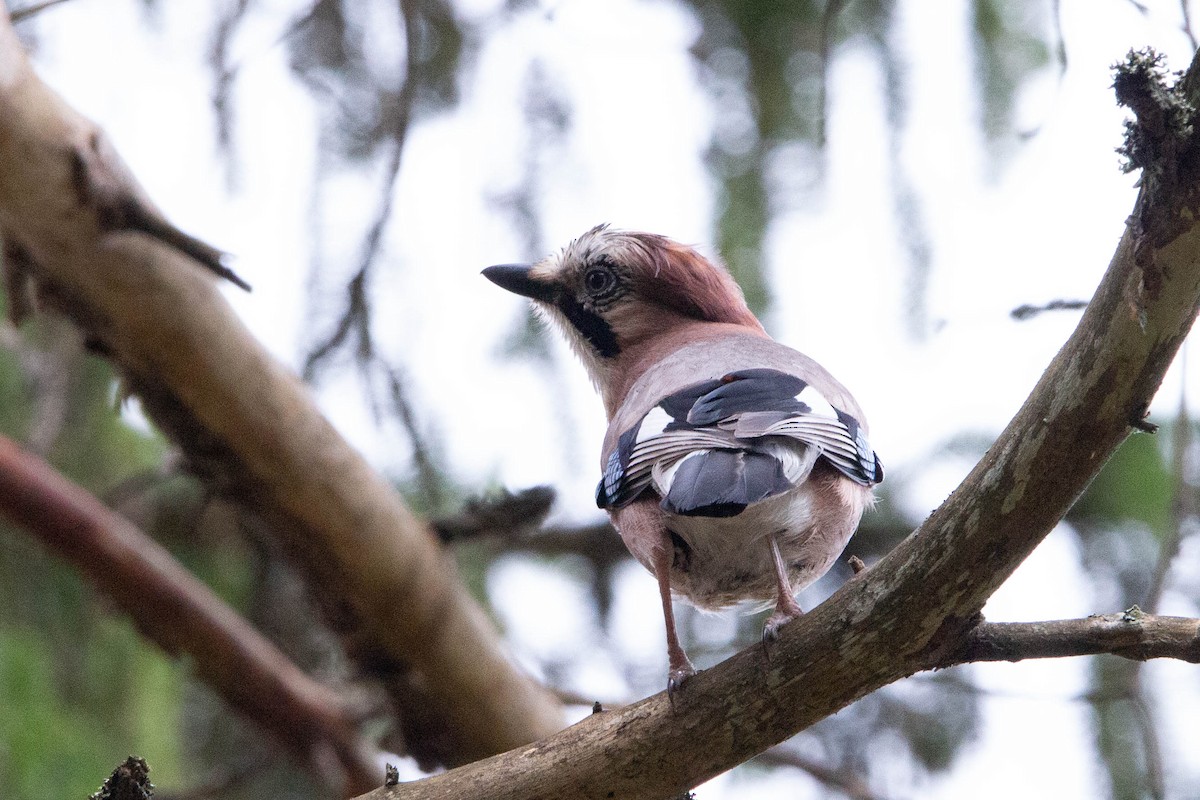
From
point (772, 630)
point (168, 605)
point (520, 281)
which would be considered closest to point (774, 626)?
point (772, 630)

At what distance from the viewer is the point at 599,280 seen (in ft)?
15.7

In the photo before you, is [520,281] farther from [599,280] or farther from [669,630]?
[669,630]

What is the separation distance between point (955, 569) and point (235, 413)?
326cm

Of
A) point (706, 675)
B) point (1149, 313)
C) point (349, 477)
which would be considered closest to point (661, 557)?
point (706, 675)

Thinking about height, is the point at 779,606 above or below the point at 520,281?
below

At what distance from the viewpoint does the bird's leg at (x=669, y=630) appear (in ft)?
9.04

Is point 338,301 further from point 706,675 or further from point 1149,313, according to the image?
point 1149,313

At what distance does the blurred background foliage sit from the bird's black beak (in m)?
0.52

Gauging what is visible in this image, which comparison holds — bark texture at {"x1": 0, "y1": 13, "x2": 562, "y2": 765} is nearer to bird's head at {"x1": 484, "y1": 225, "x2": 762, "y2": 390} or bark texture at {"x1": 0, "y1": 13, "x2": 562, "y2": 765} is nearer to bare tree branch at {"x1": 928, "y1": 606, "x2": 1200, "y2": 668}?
bird's head at {"x1": 484, "y1": 225, "x2": 762, "y2": 390}

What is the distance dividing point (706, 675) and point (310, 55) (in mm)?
3978

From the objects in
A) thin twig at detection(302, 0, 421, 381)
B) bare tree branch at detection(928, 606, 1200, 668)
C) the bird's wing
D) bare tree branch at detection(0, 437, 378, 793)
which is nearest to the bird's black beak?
thin twig at detection(302, 0, 421, 381)

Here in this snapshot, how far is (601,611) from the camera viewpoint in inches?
267

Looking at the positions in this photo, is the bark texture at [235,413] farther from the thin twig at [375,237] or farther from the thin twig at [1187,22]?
the thin twig at [1187,22]

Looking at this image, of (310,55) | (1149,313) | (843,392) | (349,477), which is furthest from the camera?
(310,55)
